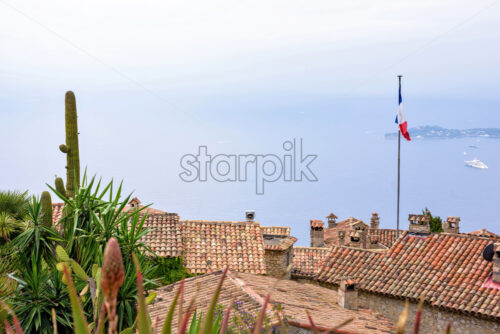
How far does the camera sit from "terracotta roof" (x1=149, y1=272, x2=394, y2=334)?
12271mm

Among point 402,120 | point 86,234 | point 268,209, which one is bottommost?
point 268,209

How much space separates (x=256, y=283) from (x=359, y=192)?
166m

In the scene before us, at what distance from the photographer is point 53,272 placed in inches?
364

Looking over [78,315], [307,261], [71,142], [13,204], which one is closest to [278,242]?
[307,261]

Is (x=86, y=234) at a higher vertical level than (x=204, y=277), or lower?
higher

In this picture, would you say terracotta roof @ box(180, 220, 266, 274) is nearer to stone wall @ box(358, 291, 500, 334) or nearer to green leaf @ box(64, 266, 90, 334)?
stone wall @ box(358, 291, 500, 334)

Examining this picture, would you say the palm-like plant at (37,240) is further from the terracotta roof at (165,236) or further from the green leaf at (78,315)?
the green leaf at (78,315)

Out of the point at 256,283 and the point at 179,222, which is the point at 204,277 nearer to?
the point at 256,283

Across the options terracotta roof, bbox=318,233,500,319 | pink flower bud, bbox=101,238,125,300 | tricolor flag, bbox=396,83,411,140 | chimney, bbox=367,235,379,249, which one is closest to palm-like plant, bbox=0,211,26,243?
pink flower bud, bbox=101,238,125,300

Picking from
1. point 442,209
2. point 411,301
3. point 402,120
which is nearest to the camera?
point 411,301

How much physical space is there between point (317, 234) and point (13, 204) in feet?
71.8

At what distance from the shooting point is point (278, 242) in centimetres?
2475

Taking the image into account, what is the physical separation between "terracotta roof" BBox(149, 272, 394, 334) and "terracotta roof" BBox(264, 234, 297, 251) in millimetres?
5789

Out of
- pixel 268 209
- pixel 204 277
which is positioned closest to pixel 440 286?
pixel 204 277
